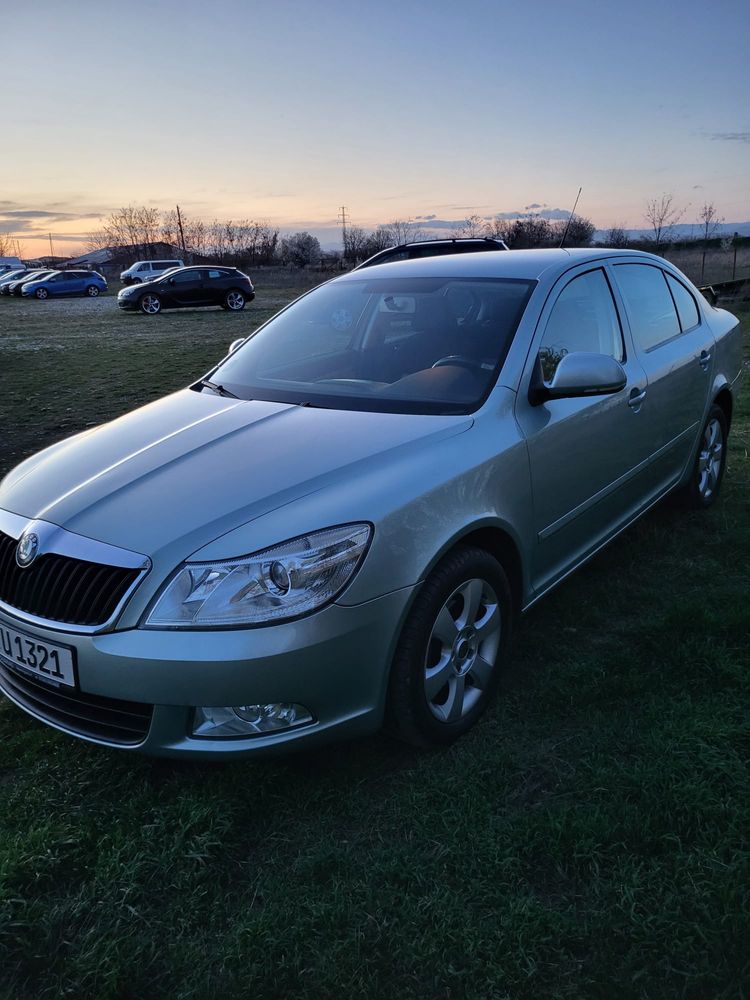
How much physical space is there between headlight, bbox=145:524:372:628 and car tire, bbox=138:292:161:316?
25280 millimetres

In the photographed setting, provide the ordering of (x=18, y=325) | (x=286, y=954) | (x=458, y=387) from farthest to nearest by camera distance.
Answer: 1. (x=18, y=325)
2. (x=458, y=387)
3. (x=286, y=954)

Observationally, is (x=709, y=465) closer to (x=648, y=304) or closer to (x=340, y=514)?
(x=648, y=304)

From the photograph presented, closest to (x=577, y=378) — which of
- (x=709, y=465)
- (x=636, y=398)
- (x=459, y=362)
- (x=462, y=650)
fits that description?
(x=459, y=362)

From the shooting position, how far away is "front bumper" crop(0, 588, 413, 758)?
2.27 meters

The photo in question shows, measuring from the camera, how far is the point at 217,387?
374 centimetres

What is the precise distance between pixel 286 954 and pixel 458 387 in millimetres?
1987

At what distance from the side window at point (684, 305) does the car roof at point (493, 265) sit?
0.53m

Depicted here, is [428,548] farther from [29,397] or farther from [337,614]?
[29,397]

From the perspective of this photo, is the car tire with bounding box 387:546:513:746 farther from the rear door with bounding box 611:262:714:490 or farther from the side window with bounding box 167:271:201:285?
the side window with bounding box 167:271:201:285

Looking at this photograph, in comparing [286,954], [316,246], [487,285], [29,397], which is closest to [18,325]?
[29,397]

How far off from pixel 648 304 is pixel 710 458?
129cm

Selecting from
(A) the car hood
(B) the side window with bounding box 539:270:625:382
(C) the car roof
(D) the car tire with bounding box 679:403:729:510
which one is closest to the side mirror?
(B) the side window with bounding box 539:270:625:382

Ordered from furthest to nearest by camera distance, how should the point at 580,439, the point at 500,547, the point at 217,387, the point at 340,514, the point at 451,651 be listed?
the point at 217,387 < the point at 580,439 < the point at 500,547 < the point at 451,651 < the point at 340,514

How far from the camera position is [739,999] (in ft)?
6.26
